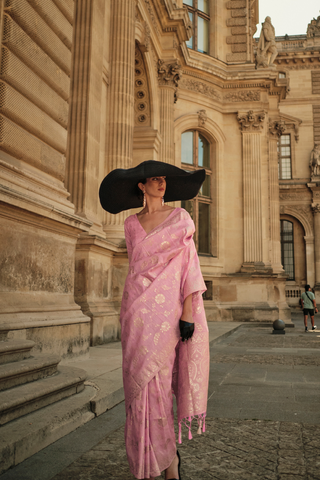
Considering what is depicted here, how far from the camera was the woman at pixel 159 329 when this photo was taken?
8.40 ft

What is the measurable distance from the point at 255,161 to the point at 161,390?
18124 mm

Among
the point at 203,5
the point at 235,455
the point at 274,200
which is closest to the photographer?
the point at 235,455

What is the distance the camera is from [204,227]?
64.3 feet

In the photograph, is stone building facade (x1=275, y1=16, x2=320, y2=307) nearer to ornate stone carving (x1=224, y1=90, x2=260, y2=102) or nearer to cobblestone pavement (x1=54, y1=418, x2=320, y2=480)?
ornate stone carving (x1=224, y1=90, x2=260, y2=102)

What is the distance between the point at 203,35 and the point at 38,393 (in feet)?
65.5

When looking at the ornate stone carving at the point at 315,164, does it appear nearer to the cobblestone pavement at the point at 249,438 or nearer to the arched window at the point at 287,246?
the arched window at the point at 287,246

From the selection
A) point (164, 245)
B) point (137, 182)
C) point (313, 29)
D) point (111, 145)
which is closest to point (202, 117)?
point (111, 145)

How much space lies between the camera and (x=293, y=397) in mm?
5055

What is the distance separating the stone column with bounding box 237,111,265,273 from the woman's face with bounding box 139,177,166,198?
639 inches

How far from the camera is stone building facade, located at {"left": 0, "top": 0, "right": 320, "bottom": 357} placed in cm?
524

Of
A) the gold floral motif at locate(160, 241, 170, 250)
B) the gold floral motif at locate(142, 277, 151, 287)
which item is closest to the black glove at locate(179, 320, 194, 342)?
the gold floral motif at locate(142, 277, 151, 287)

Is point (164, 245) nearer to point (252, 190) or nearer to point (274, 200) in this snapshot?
point (252, 190)

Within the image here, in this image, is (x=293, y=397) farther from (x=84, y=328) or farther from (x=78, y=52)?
(x=78, y=52)

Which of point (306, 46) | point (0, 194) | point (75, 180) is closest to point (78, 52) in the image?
point (75, 180)
